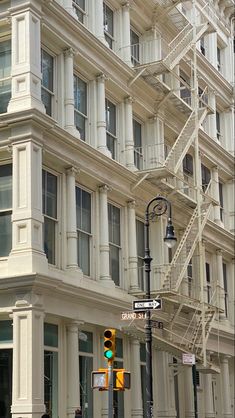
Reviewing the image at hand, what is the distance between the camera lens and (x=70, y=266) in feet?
72.0

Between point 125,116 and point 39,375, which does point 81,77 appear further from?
point 39,375

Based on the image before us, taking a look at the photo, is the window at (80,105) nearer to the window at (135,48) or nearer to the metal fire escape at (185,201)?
the metal fire escape at (185,201)

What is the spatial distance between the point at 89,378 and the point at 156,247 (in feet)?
24.8

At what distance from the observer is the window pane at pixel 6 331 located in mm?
20000

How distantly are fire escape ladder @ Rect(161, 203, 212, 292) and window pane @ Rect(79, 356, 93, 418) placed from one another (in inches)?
184

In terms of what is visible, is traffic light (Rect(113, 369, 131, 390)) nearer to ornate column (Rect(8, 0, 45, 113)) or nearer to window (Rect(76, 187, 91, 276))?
window (Rect(76, 187, 91, 276))

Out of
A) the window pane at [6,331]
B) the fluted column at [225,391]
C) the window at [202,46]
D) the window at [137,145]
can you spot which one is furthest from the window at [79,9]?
the fluted column at [225,391]

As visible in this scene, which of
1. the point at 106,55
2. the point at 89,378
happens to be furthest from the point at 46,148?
the point at 89,378

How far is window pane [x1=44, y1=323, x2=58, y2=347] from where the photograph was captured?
20828mm

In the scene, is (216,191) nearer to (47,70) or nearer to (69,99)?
(69,99)

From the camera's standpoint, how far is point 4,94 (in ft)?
71.2

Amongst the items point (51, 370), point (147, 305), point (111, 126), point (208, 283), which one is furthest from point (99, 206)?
point (208, 283)

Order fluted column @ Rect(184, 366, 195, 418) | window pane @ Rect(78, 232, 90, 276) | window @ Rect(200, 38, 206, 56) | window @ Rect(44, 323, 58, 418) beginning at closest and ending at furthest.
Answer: window @ Rect(44, 323, 58, 418), window pane @ Rect(78, 232, 90, 276), fluted column @ Rect(184, 366, 195, 418), window @ Rect(200, 38, 206, 56)

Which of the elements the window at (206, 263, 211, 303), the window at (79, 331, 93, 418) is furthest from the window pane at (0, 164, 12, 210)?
the window at (206, 263, 211, 303)
